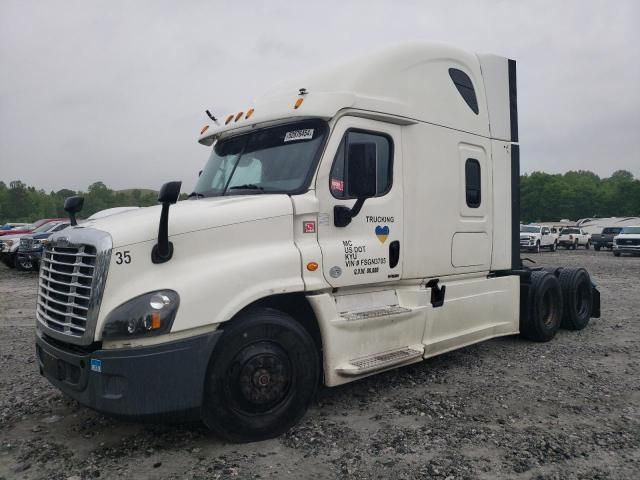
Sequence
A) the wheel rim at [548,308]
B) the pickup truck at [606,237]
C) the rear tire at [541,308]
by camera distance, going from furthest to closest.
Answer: the pickup truck at [606,237] → the wheel rim at [548,308] → the rear tire at [541,308]

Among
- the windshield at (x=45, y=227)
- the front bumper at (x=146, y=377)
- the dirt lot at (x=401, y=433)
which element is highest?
the windshield at (x=45, y=227)

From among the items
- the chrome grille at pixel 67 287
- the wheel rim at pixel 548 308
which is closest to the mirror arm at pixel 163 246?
the chrome grille at pixel 67 287

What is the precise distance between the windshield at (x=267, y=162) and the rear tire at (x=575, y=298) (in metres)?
5.38

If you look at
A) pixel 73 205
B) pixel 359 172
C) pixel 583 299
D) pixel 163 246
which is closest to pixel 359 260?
pixel 359 172

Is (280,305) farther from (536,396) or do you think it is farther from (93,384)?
(536,396)

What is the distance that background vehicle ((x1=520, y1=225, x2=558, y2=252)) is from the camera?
105 feet

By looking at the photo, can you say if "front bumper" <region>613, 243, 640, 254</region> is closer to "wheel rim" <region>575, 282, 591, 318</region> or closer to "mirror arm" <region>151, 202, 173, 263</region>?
"wheel rim" <region>575, 282, 591, 318</region>

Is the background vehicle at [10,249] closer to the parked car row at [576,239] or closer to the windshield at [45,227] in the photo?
the windshield at [45,227]

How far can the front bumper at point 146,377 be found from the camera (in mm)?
3553

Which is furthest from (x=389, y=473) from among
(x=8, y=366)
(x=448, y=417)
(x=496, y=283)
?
(x=8, y=366)

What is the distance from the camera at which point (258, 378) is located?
158 inches

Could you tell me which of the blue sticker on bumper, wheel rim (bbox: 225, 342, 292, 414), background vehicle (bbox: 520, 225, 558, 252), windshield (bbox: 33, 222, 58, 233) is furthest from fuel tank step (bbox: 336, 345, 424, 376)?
background vehicle (bbox: 520, 225, 558, 252)

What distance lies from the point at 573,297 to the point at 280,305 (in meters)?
5.57

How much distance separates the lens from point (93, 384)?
3615 millimetres
